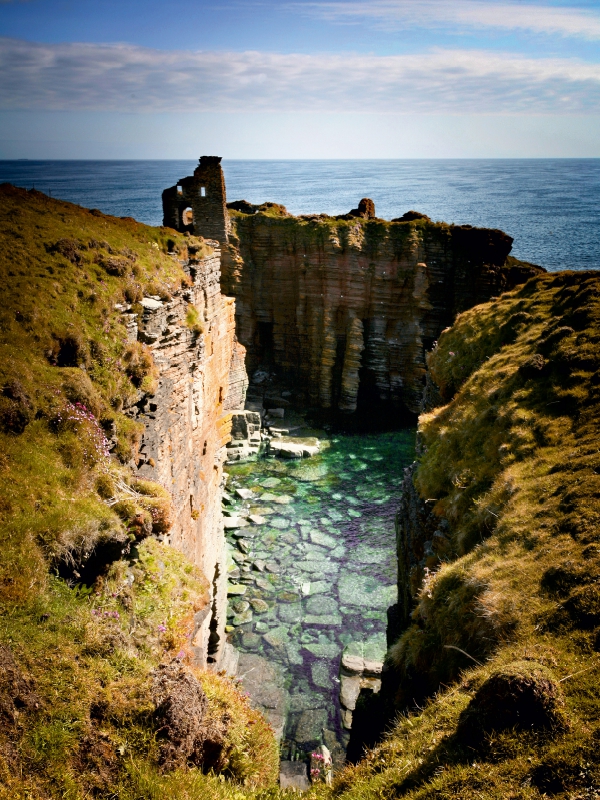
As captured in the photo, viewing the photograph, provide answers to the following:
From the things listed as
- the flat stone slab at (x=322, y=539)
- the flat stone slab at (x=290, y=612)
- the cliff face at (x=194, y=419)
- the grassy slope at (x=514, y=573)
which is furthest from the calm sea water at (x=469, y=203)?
the cliff face at (x=194, y=419)

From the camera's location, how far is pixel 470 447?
55.5ft

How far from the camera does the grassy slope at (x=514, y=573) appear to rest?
700cm

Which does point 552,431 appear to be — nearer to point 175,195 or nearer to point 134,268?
point 134,268

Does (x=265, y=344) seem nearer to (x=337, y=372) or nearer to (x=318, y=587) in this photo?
(x=337, y=372)

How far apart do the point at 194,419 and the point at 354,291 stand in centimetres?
3589

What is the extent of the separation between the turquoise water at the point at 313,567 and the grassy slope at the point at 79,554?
11899 mm

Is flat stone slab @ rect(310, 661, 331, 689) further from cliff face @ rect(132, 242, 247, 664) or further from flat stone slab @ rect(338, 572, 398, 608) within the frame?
cliff face @ rect(132, 242, 247, 664)

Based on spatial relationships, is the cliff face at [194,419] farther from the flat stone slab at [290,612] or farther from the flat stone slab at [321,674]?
the flat stone slab at [321,674]

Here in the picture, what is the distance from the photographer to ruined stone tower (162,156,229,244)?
40.0 meters

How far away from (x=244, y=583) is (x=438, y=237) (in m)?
35.5

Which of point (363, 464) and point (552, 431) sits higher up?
point (552, 431)

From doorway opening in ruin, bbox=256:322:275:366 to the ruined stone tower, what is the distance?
12520 mm

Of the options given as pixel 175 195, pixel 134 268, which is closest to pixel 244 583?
pixel 134 268

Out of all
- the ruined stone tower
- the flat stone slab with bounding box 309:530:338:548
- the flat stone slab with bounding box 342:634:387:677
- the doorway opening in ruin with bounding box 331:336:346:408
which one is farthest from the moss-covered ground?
the doorway opening in ruin with bounding box 331:336:346:408
